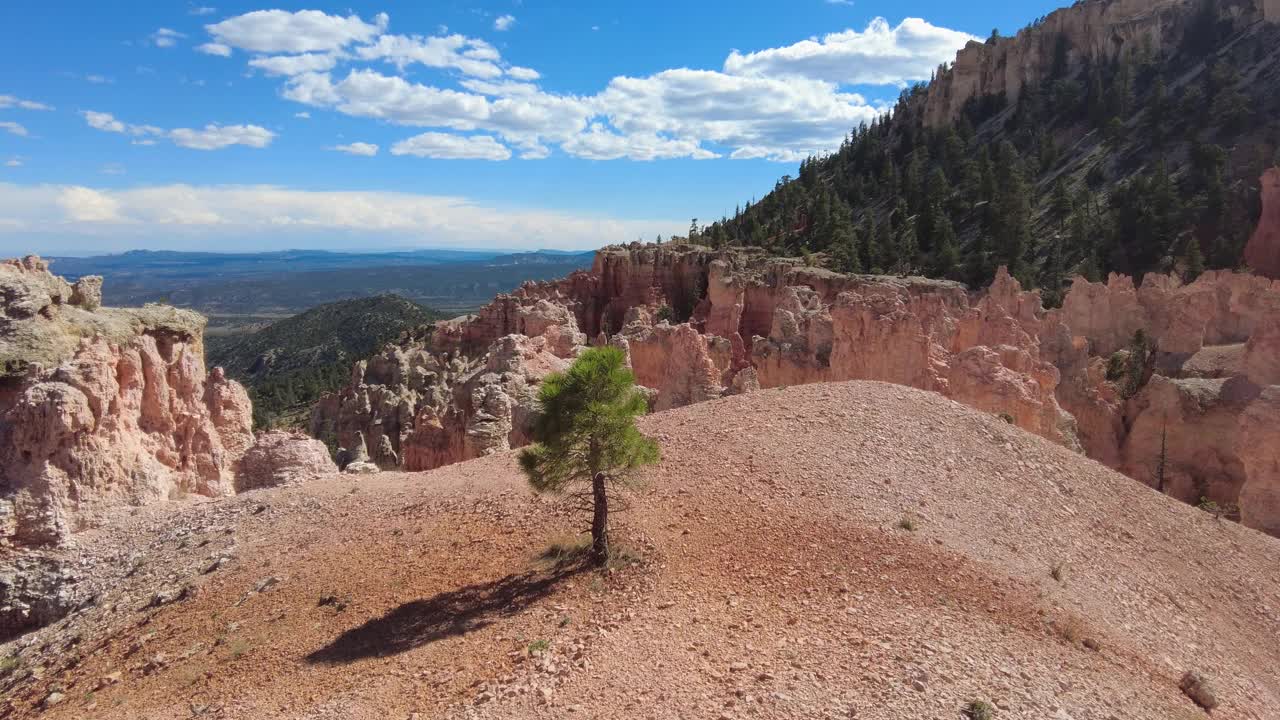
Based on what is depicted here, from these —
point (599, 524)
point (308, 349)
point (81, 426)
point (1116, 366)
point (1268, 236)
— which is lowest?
point (308, 349)

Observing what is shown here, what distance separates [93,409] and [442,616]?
8.56m

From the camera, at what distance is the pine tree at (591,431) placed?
10922 mm

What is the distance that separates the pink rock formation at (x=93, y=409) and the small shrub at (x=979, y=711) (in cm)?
1480

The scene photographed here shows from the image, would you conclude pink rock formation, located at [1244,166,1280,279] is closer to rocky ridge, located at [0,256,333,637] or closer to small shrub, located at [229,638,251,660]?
rocky ridge, located at [0,256,333,637]

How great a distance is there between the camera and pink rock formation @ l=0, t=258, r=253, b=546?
1328 cm

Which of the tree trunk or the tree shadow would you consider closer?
the tree shadow

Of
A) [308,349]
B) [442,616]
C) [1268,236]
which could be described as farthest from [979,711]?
[308,349]

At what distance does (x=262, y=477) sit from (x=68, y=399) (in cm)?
482

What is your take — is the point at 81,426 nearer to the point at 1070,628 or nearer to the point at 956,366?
the point at 1070,628

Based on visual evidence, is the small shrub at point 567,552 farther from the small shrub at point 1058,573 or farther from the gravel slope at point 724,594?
the small shrub at point 1058,573

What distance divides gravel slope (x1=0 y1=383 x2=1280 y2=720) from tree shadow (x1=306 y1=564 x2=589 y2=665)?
44 mm

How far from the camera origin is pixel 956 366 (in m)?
21.3

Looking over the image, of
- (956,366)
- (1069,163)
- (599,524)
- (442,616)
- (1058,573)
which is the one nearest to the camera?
(442,616)

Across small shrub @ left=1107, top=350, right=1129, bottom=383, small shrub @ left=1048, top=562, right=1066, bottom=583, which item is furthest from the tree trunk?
small shrub @ left=1107, top=350, right=1129, bottom=383
